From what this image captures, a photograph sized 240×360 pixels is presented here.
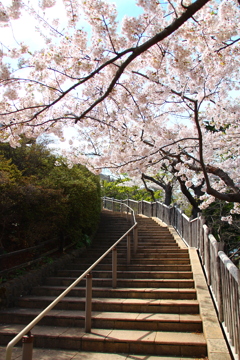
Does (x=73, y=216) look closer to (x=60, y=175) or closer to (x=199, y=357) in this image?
(x=60, y=175)

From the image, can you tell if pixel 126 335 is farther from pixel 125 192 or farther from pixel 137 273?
pixel 125 192

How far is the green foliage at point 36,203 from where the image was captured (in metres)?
6.76

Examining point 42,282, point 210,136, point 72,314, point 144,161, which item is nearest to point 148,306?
point 72,314

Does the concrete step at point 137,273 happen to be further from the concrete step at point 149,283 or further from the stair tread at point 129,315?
the stair tread at point 129,315

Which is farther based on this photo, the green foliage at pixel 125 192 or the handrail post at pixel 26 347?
the green foliage at pixel 125 192

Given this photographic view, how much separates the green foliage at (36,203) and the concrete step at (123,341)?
8.47 ft

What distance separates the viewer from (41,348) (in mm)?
4730

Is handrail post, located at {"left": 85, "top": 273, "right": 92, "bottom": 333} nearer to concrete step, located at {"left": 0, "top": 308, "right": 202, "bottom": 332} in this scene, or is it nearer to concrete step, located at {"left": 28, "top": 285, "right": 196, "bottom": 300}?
concrete step, located at {"left": 0, "top": 308, "right": 202, "bottom": 332}

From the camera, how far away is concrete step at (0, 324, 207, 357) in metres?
4.34

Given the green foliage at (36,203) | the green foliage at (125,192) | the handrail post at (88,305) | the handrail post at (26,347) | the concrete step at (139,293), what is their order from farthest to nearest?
the green foliage at (125,192) → the green foliage at (36,203) → the concrete step at (139,293) → the handrail post at (88,305) → the handrail post at (26,347)

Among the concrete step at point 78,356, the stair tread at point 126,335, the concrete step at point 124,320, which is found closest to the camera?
the concrete step at point 78,356

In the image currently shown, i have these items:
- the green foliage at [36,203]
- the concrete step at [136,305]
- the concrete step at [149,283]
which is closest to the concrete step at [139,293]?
the concrete step at [136,305]

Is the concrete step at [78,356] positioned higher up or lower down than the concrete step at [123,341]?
lower down

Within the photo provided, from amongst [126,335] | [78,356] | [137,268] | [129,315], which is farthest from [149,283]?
[78,356]
